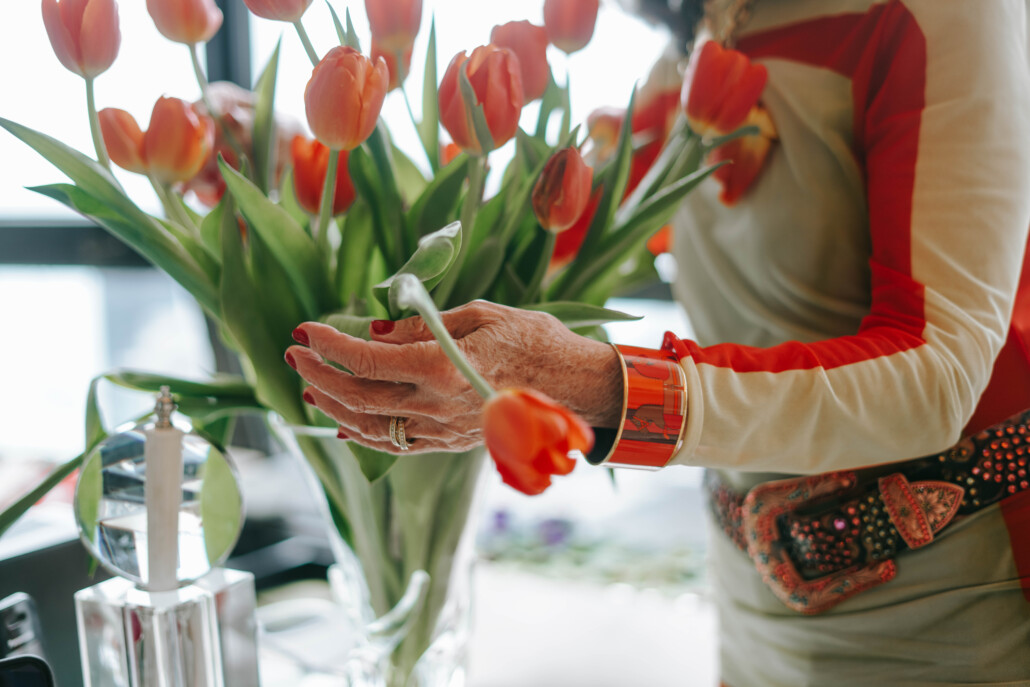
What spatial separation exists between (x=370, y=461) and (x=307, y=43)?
0.96 feet

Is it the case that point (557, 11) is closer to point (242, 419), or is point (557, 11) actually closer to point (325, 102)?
point (325, 102)

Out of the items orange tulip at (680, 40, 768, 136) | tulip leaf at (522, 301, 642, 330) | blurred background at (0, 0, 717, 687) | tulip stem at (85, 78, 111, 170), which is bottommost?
blurred background at (0, 0, 717, 687)

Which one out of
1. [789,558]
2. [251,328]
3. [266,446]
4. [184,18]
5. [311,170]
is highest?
[184,18]

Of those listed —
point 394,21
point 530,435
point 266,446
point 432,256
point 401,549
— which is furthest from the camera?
point 266,446

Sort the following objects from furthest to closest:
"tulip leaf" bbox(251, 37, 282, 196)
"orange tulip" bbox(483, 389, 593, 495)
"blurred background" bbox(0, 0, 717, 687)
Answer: "blurred background" bbox(0, 0, 717, 687) < "tulip leaf" bbox(251, 37, 282, 196) < "orange tulip" bbox(483, 389, 593, 495)

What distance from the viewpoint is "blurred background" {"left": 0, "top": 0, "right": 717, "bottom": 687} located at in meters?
0.94

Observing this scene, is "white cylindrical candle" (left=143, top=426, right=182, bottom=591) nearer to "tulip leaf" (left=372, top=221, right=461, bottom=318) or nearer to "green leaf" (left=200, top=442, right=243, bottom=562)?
"green leaf" (left=200, top=442, right=243, bottom=562)

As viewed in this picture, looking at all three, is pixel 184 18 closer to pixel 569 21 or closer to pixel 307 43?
pixel 307 43

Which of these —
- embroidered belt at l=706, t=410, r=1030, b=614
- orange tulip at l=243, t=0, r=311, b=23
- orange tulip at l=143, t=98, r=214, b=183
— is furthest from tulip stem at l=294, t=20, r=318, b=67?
embroidered belt at l=706, t=410, r=1030, b=614

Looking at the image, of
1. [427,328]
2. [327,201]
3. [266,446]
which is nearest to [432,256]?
[427,328]

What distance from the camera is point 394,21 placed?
540 millimetres

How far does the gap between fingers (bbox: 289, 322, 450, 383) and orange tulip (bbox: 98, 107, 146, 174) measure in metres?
0.23

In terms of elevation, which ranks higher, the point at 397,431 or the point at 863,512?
the point at 397,431

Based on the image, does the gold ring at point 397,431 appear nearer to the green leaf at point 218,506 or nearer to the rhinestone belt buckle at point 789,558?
the green leaf at point 218,506
